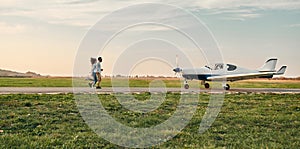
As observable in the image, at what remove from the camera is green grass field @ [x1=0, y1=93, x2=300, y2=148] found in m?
10.2

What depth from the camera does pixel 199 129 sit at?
1226cm

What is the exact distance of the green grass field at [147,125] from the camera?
33.6 feet

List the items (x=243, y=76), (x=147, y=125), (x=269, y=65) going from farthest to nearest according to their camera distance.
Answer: (x=269, y=65) → (x=243, y=76) → (x=147, y=125)

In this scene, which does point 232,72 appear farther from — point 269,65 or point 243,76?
point 269,65

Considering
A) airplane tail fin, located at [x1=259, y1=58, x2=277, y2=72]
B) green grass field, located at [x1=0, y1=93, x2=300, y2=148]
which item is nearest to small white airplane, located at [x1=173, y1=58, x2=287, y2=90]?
airplane tail fin, located at [x1=259, y1=58, x2=277, y2=72]

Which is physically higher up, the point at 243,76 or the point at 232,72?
the point at 232,72

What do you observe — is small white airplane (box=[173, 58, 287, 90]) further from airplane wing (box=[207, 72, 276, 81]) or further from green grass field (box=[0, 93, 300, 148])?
green grass field (box=[0, 93, 300, 148])

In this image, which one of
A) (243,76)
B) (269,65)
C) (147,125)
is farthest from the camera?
(269,65)


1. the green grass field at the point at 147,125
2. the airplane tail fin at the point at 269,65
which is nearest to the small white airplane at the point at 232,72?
the airplane tail fin at the point at 269,65

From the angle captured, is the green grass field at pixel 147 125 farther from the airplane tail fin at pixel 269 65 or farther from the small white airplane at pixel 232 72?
the airplane tail fin at pixel 269 65

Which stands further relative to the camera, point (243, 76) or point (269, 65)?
point (269, 65)

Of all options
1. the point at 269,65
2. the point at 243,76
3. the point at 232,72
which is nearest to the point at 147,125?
the point at 232,72

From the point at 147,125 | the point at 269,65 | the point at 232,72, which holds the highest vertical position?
the point at 269,65

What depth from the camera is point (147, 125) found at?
12.8m
